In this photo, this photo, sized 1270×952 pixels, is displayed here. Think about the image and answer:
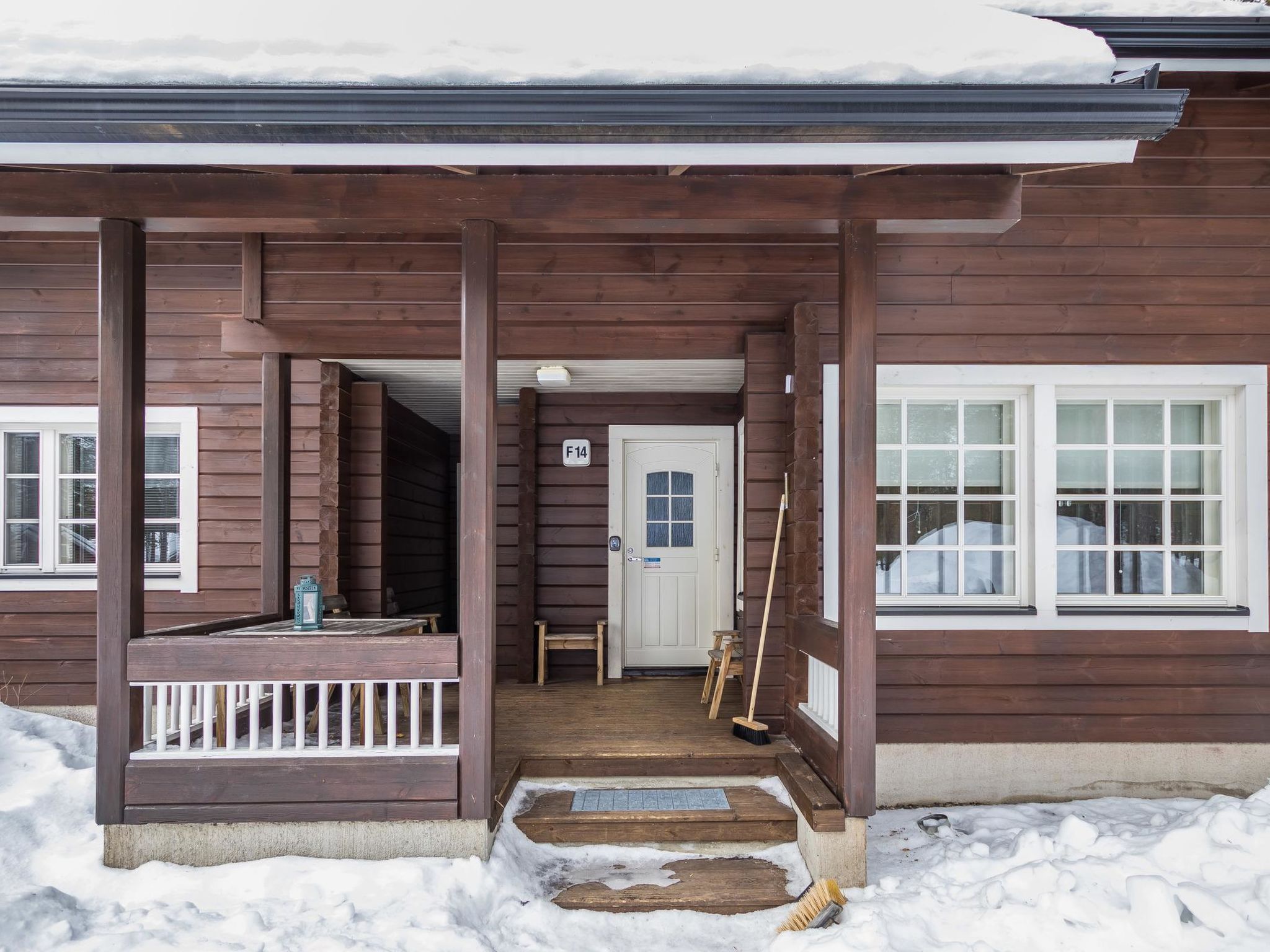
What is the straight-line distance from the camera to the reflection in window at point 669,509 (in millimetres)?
6785

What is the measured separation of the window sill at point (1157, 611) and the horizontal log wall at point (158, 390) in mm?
4434

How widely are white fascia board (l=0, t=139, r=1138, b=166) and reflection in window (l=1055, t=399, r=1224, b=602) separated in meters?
2.17

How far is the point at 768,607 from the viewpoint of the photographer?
462 centimetres

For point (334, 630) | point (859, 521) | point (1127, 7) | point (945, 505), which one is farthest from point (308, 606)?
point (1127, 7)

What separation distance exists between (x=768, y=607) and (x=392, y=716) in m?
2.08

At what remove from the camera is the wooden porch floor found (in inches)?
160

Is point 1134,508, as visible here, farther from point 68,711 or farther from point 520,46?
point 68,711

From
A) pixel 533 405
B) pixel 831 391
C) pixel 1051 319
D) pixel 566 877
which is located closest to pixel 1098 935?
pixel 566 877

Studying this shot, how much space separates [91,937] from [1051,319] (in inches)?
189

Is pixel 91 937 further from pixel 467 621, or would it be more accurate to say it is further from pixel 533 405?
pixel 533 405

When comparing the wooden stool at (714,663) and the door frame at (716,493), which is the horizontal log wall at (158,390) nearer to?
the door frame at (716,493)

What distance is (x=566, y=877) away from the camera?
339 centimetres

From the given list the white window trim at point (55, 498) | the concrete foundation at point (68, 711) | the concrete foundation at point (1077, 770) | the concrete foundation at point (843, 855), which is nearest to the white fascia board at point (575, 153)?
the concrete foundation at point (843, 855)

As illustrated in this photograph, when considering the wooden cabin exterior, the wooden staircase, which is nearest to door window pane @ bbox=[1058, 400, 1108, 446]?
the wooden cabin exterior
